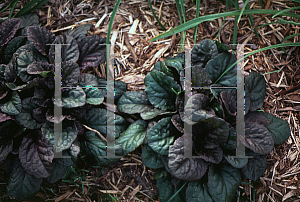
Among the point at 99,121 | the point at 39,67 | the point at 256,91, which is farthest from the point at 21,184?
the point at 256,91

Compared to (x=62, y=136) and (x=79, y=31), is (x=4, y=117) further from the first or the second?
(x=79, y=31)

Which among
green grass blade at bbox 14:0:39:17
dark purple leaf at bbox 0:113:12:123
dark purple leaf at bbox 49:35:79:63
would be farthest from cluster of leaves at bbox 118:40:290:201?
green grass blade at bbox 14:0:39:17

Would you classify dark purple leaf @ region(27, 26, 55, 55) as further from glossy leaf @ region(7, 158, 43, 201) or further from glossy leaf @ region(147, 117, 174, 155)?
glossy leaf @ region(147, 117, 174, 155)

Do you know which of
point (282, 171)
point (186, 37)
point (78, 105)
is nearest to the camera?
point (78, 105)

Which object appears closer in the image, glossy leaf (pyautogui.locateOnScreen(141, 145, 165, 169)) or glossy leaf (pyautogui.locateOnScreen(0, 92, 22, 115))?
glossy leaf (pyautogui.locateOnScreen(0, 92, 22, 115))

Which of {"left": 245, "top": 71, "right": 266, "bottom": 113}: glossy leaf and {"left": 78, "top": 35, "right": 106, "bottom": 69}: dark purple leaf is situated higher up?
{"left": 78, "top": 35, "right": 106, "bottom": 69}: dark purple leaf

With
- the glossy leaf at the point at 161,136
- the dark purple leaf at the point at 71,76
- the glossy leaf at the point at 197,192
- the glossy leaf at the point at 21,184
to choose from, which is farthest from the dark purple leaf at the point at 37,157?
the glossy leaf at the point at 197,192

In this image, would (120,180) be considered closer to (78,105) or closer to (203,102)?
(78,105)

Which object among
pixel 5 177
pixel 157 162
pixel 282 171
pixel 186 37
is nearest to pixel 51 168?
pixel 5 177
